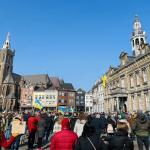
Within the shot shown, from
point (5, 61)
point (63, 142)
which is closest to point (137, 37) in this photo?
point (63, 142)

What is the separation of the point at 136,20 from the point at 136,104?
28.2 m

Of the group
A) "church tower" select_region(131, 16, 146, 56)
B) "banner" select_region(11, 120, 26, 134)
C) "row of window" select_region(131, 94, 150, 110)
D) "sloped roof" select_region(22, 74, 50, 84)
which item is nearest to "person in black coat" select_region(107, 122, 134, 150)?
"banner" select_region(11, 120, 26, 134)

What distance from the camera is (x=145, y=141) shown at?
33.1 ft

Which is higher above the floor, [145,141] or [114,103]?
[114,103]

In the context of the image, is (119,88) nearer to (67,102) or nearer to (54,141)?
(54,141)

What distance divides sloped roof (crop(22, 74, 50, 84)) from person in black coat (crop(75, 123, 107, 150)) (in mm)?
105833

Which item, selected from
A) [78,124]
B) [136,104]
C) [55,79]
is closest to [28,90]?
[55,79]

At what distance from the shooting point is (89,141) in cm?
470

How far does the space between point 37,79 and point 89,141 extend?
11224cm

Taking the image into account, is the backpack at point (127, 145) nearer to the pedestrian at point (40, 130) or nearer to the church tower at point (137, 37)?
the pedestrian at point (40, 130)

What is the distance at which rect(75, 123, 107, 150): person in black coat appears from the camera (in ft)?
15.3

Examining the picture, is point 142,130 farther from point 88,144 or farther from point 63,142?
point 88,144

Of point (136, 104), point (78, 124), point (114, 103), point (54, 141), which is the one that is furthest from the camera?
point (114, 103)

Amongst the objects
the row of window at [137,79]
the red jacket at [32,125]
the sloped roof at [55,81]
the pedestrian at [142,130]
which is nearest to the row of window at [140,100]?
the row of window at [137,79]
